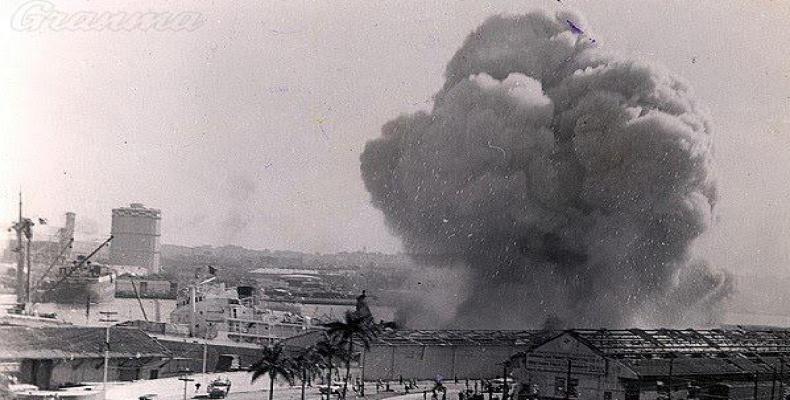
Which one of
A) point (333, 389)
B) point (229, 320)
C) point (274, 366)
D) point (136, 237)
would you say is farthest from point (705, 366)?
point (136, 237)

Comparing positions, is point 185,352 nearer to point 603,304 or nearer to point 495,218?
point 495,218

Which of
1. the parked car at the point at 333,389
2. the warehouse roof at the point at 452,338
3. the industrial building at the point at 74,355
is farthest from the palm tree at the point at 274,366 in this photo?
the warehouse roof at the point at 452,338

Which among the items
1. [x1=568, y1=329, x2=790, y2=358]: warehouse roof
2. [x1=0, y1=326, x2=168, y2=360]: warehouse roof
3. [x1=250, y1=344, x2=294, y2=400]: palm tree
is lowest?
[x1=0, y1=326, x2=168, y2=360]: warehouse roof

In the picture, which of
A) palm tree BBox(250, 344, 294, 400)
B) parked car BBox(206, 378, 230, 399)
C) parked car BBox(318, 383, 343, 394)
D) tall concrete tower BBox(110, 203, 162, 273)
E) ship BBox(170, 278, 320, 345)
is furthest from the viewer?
tall concrete tower BBox(110, 203, 162, 273)

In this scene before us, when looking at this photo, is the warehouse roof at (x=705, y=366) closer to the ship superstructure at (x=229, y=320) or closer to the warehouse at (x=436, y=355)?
the warehouse at (x=436, y=355)

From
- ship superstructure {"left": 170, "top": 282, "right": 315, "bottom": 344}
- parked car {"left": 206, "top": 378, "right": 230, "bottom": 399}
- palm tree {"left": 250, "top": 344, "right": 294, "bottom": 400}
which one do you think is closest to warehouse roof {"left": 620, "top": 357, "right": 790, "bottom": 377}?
palm tree {"left": 250, "top": 344, "right": 294, "bottom": 400}

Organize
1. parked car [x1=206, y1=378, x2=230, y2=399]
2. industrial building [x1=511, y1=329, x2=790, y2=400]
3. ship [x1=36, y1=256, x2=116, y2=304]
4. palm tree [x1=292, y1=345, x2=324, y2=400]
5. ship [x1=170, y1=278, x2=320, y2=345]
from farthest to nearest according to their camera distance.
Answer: ship [x1=36, y1=256, x2=116, y2=304], ship [x1=170, y1=278, x2=320, y2=345], parked car [x1=206, y1=378, x2=230, y2=399], industrial building [x1=511, y1=329, x2=790, y2=400], palm tree [x1=292, y1=345, x2=324, y2=400]

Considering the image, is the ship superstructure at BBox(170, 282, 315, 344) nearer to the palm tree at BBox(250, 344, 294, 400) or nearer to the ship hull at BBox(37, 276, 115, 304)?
the palm tree at BBox(250, 344, 294, 400)
